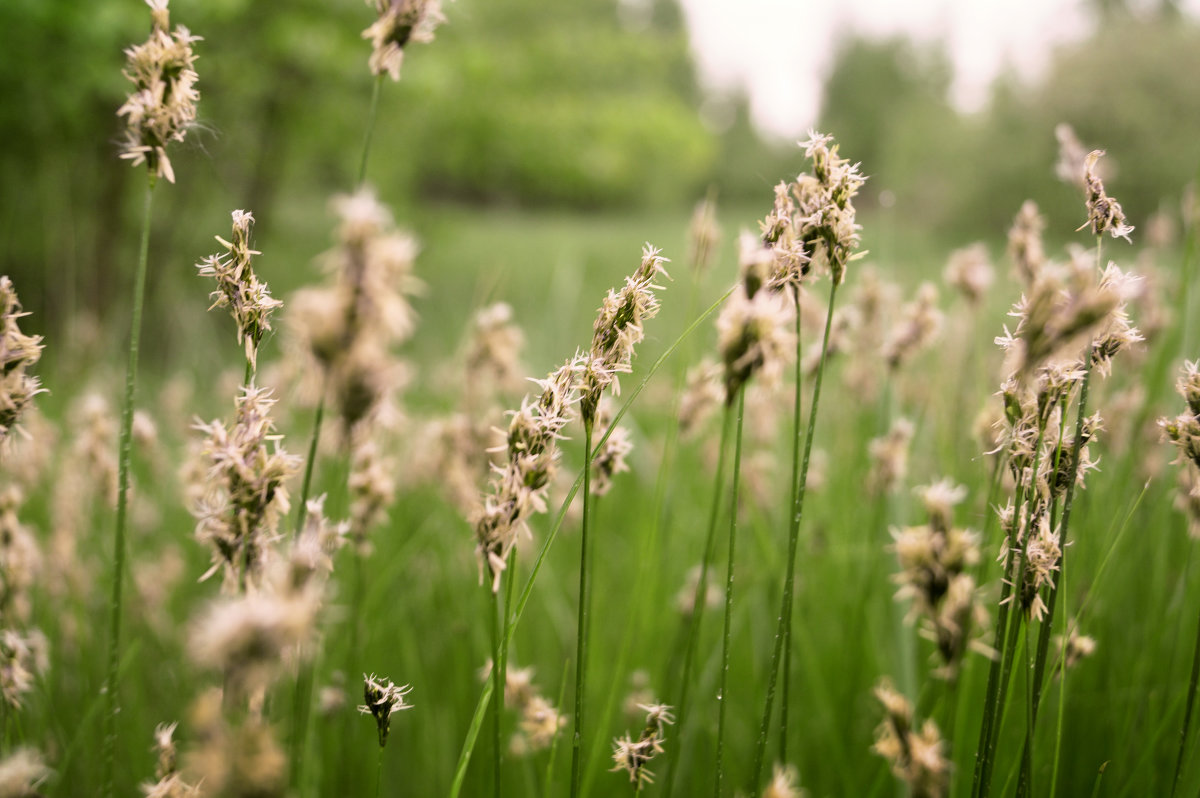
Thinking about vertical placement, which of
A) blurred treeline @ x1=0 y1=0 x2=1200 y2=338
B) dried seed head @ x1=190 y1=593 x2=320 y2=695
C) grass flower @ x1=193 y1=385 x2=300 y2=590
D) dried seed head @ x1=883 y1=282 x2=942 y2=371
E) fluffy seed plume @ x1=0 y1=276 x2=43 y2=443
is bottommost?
dried seed head @ x1=190 y1=593 x2=320 y2=695

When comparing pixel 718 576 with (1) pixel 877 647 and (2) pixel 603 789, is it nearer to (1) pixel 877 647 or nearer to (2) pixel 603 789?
(1) pixel 877 647

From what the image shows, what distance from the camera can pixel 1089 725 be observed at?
189 cm

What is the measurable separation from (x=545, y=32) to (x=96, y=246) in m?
9.27

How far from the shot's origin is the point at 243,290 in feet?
3.24

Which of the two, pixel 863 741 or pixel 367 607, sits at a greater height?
pixel 367 607

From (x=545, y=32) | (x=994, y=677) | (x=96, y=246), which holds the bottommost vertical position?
(x=994, y=677)

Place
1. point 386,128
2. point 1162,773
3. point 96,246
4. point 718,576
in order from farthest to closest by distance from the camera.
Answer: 1. point 386,128
2. point 96,246
3. point 718,576
4. point 1162,773

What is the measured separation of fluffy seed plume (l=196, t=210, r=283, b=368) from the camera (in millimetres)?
963

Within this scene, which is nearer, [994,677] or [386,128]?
[994,677]

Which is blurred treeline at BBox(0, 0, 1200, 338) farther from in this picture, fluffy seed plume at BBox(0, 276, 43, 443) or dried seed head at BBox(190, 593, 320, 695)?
dried seed head at BBox(190, 593, 320, 695)

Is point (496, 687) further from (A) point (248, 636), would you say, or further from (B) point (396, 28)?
(B) point (396, 28)

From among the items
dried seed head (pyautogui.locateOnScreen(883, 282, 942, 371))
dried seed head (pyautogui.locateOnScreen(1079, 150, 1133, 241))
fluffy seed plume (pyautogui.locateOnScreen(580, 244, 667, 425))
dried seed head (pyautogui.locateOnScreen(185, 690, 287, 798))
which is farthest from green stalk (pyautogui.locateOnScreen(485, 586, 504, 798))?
dried seed head (pyautogui.locateOnScreen(883, 282, 942, 371))

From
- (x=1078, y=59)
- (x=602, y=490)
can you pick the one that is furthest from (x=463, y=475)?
(x=1078, y=59)

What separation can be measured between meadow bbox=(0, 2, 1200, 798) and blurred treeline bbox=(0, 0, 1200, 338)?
1.33 ft
